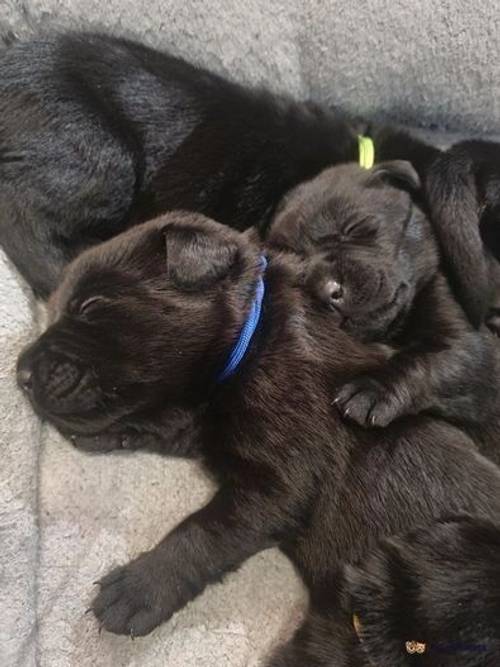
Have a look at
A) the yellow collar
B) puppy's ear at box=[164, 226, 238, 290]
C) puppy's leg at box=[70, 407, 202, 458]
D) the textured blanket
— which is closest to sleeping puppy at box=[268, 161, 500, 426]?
the yellow collar

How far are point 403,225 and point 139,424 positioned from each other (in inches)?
30.5

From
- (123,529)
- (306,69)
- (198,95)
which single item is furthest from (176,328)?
(306,69)

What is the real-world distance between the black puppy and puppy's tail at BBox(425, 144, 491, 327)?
0.24m

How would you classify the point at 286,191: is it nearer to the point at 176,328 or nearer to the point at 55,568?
the point at 176,328

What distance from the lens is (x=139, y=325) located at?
5.85 ft

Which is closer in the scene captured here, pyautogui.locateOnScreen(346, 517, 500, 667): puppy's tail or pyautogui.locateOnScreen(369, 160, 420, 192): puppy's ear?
pyautogui.locateOnScreen(346, 517, 500, 667): puppy's tail

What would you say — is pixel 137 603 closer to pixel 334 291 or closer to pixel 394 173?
pixel 334 291

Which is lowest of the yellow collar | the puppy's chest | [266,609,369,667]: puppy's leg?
[266,609,369,667]: puppy's leg

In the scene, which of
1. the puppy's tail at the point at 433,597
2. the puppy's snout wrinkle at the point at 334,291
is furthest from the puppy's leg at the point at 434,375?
the puppy's tail at the point at 433,597

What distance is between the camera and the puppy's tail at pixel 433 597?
1448 millimetres

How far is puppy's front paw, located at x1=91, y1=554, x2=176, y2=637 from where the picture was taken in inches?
73.1

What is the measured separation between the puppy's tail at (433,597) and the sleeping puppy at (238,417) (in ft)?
0.31

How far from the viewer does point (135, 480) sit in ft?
7.02

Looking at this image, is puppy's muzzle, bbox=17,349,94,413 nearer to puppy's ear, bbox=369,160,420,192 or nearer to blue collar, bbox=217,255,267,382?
blue collar, bbox=217,255,267,382
